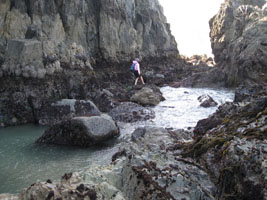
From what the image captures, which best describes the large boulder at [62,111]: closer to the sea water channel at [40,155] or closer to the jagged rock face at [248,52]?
the sea water channel at [40,155]

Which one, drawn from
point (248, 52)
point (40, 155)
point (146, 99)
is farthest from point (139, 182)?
point (248, 52)

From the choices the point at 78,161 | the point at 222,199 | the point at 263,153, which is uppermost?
the point at 263,153

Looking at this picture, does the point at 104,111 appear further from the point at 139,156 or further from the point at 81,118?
the point at 139,156

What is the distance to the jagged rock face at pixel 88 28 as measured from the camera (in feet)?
52.8

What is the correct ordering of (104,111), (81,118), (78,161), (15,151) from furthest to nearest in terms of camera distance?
1. (104,111)
2. (81,118)
3. (15,151)
4. (78,161)

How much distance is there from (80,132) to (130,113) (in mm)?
4181

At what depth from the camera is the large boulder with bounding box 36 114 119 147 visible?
336 inches

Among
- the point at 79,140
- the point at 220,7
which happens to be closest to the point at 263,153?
the point at 79,140

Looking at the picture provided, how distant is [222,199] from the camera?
3605 mm

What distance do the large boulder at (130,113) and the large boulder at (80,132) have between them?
114 inches

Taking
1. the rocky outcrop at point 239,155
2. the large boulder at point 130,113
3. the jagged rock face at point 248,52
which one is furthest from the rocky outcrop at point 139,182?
the jagged rock face at point 248,52

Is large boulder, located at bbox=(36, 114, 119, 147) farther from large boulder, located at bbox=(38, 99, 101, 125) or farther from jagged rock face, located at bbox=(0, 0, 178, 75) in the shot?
jagged rock face, located at bbox=(0, 0, 178, 75)

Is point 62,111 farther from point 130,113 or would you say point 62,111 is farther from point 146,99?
point 146,99

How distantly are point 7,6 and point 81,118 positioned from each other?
12413 millimetres
